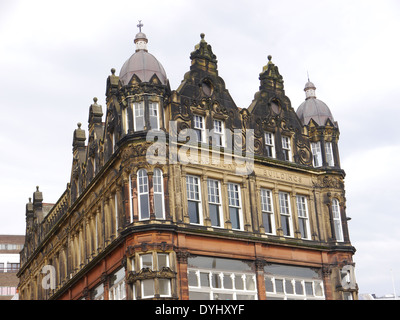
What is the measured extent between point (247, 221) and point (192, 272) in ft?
17.6

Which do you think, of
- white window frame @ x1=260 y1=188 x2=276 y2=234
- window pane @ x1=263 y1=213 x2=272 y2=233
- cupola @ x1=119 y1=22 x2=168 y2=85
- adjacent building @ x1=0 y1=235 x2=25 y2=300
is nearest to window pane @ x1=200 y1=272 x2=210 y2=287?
window pane @ x1=263 y1=213 x2=272 y2=233

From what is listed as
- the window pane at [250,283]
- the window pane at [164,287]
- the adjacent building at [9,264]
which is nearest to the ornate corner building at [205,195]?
the window pane at [164,287]

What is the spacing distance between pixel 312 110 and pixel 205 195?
12.0m

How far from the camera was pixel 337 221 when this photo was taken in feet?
161

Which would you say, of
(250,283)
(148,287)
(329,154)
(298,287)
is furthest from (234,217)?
(329,154)

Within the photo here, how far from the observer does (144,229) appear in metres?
40.7

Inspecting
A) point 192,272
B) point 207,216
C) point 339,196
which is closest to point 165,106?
point 207,216

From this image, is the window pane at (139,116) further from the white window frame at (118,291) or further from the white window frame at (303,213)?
the white window frame at (303,213)

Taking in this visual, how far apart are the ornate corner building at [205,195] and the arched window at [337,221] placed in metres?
0.07

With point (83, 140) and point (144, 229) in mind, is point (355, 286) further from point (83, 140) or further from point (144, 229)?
point (83, 140)

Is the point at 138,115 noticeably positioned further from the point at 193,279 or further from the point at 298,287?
the point at 298,287

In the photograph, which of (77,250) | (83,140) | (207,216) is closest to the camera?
(207,216)
